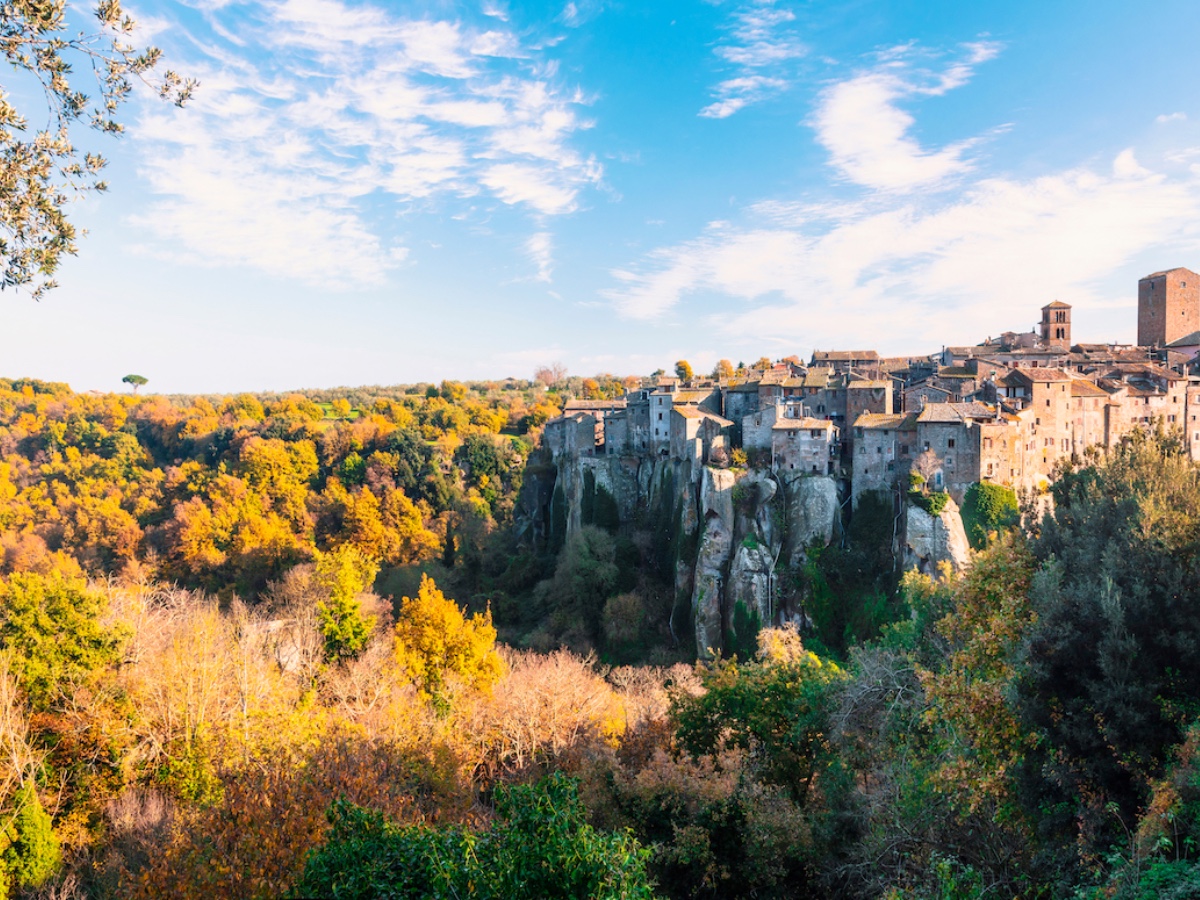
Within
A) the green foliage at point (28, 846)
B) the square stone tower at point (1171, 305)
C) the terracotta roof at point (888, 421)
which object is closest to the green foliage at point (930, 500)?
the terracotta roof at point (888, 421)

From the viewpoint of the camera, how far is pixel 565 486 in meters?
58.0

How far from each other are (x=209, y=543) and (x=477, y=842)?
54441 mm

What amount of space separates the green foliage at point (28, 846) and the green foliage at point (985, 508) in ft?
120

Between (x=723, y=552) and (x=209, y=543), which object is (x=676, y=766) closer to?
(x=723, y=552)

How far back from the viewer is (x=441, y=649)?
27.7 metres

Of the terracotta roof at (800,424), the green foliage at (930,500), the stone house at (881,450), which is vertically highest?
the terracotta roof at (800,424)

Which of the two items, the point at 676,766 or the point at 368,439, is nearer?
the point at 676,766

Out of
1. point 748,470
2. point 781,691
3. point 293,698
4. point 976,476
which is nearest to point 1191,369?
point 976,476

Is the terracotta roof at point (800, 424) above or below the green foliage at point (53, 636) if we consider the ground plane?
above

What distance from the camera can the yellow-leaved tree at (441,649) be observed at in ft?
87.8

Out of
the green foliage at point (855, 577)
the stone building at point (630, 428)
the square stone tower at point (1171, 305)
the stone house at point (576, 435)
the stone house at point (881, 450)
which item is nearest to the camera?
the green foliage at point (855, 577)

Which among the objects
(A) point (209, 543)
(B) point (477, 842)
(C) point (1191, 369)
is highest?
(C) point (1191, 369)

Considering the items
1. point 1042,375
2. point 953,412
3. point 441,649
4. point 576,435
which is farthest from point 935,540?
point 576,435

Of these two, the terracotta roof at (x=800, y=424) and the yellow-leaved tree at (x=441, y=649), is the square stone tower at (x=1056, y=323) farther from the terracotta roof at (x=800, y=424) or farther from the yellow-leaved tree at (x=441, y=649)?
the yellow-leaved tree at (x=441, y=649)
